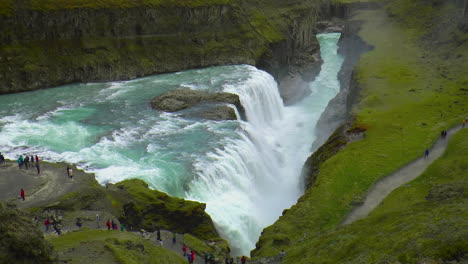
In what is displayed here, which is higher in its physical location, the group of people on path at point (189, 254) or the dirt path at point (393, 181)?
the dirt path at point (393, 181)

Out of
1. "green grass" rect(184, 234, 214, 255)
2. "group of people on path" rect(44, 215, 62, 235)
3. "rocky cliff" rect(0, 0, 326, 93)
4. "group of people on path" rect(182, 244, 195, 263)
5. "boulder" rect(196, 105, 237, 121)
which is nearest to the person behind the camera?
"group of people on path" rect(44, 215, 62, 235)

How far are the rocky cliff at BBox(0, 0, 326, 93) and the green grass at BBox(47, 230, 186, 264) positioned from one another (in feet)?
146

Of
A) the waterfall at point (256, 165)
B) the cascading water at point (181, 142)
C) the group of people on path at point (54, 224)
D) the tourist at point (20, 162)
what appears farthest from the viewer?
the cascading water at point (181, 142)

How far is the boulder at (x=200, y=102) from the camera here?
5441 centimetres

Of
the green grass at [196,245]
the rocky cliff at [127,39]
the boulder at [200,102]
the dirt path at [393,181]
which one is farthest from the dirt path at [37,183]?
the rocky cliff at [127,39]

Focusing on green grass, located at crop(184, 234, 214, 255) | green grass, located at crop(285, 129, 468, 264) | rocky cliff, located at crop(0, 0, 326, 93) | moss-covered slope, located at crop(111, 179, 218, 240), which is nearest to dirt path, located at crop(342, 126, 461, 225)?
green grass, located at crop(285, 129, 468, 264)

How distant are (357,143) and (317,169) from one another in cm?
651

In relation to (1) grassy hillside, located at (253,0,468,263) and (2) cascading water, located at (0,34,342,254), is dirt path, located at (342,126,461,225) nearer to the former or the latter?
(1) grassy hillside, located at (253,0,468,263)

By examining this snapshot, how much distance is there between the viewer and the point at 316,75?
92.2 m

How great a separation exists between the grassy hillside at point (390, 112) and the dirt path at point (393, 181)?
682mm

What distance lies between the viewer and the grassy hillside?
113 feet

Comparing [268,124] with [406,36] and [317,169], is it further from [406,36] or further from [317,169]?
[406,36]

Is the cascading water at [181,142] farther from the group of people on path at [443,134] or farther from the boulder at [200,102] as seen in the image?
the group of people on path at [443,134]

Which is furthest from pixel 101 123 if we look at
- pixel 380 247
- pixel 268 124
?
pixel 380 247
